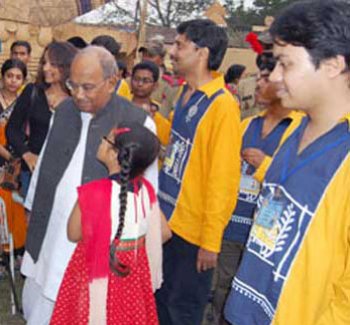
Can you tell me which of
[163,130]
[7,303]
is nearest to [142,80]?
[163,130]

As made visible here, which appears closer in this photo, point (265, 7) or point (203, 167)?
point (203, 167)

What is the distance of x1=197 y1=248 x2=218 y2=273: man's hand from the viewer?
10.1 ft

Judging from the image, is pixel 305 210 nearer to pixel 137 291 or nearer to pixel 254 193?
pixel 137 291

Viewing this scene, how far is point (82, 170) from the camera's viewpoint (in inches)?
107

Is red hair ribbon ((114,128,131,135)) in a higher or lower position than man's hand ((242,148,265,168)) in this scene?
higher

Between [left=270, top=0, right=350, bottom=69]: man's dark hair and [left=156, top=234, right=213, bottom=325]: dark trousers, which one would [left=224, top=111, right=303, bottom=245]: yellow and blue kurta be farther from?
[left=270, top=0, right=350, bottom=69]: man's dark hair

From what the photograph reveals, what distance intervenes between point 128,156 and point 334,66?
103 centimetres

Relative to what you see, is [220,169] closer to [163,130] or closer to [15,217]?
[163,130]

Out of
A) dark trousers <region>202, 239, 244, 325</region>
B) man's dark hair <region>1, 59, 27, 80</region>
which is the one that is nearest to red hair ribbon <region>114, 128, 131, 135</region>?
dark trousers <region>202, 239, 244, 325</region>

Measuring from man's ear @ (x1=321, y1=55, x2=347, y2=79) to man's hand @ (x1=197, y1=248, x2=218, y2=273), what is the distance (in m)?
1.63

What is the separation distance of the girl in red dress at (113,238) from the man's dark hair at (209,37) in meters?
0.92

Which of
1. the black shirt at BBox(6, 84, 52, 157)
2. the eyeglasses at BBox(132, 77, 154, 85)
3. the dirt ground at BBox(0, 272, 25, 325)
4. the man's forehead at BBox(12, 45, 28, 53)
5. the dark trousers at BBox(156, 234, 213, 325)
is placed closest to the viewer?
the dark trousers at BBox(156, 234, 213, 325)

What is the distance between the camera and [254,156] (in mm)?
3061

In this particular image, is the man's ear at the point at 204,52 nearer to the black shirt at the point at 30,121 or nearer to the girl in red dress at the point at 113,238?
the girl in red dress at the point at 113,238
